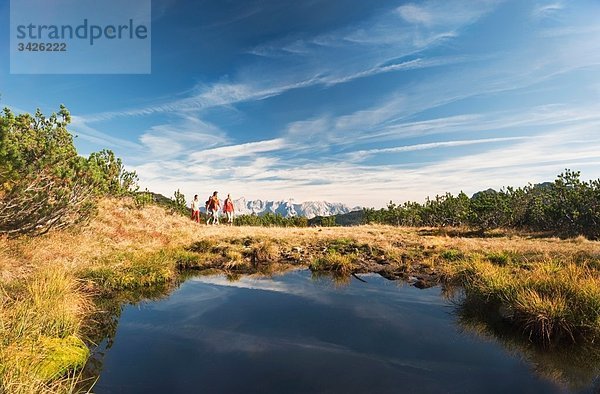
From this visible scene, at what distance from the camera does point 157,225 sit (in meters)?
29.1

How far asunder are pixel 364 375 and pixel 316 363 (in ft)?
4.36

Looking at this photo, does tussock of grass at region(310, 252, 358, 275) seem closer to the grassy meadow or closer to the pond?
the grassy meadow

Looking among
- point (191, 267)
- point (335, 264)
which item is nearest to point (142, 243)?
point (191, 267)

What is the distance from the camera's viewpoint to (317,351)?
390 inches

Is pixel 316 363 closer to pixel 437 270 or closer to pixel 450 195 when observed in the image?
pixel 437 270


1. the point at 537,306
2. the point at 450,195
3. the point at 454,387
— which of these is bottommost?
the point at 454,387

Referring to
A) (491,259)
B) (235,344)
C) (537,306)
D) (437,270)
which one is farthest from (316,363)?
(491,259)

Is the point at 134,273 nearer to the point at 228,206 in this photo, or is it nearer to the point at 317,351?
the point at 317,351

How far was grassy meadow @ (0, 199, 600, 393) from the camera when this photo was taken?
825 cm

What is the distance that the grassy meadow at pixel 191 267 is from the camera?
825 centimetres

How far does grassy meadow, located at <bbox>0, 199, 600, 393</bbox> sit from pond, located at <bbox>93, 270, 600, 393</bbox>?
118 centimetres

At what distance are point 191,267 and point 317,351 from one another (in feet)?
40.3

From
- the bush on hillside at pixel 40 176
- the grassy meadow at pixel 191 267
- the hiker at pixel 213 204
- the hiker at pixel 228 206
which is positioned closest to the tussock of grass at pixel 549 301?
the grassy meadow at pixel 191 267

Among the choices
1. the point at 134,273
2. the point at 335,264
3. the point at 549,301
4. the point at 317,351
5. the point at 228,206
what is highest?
the point at 228,206
